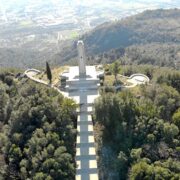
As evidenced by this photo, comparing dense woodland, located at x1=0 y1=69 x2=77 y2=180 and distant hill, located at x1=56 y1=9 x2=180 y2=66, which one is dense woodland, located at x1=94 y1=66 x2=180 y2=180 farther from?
distant hill, located at x1=56 y1=9 x2=180 y2=66

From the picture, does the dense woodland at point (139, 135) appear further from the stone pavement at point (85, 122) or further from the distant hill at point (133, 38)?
the distant hill at point (133, 38)

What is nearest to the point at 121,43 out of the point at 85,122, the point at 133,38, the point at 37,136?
the point at 133,38

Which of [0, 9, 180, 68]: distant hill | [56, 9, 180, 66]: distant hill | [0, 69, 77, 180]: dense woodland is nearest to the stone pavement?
[0, 69, 77, 180]: dense woodland

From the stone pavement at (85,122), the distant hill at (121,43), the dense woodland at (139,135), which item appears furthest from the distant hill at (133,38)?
the dense woodland at (139,135)

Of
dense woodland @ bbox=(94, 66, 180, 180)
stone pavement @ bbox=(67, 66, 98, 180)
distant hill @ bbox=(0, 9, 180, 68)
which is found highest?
dense woodland @ bbox=(94, 66, 180, 180)

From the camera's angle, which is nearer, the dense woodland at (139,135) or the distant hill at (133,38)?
the dense woodland at (139,135)

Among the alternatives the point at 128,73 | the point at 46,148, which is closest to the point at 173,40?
the point at 128,73
